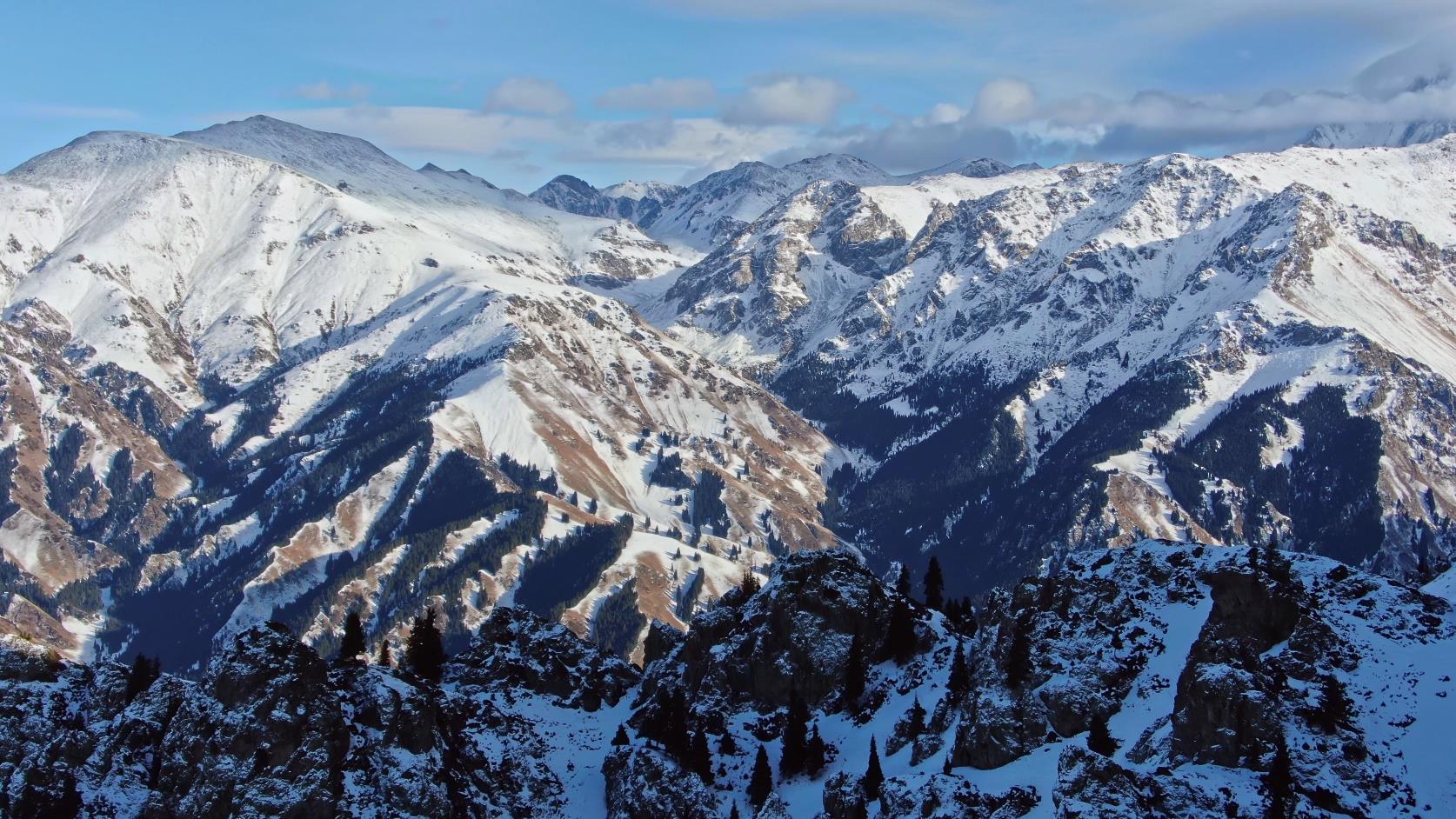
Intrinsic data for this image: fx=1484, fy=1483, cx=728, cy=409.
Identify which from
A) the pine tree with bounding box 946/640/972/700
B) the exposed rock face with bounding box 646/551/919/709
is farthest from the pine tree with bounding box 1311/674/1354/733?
the exposed rock face with bounding box 646/551/919/709

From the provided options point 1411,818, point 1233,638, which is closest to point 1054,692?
point 1233,638

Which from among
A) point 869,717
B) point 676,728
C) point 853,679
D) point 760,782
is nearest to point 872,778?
point 760,782

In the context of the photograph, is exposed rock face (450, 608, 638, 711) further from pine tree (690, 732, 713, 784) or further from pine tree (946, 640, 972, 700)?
pine tree (946, 640, 972, 700)

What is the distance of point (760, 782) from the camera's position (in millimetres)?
124000

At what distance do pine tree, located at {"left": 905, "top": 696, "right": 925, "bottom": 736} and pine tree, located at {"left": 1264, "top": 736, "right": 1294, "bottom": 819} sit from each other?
3607 centimetres

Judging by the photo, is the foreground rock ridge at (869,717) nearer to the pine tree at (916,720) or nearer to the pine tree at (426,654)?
the pine tree at (916,720)

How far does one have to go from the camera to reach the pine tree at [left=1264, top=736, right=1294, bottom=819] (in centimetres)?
8762

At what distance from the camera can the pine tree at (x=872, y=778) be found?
370 feet

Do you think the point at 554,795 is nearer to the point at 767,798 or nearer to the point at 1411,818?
the point at 767,798

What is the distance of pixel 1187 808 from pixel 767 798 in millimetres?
40700

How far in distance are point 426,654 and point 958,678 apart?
194 feet

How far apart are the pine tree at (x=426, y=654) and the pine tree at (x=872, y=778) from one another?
178 ft

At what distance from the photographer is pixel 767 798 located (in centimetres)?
12094

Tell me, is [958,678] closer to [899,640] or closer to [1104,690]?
[899,640]
